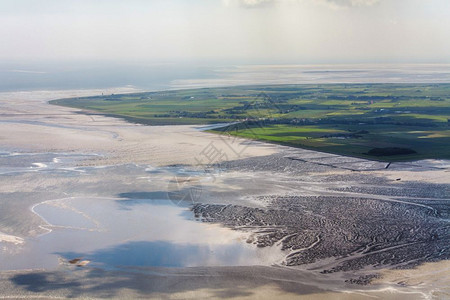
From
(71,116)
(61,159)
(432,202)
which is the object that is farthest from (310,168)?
(71,116)

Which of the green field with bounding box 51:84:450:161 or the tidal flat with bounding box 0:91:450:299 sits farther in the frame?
the green field with bounding box 51:84:450:161

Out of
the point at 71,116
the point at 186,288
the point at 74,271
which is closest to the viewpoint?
the point at 186,288

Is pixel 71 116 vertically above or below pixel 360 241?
above

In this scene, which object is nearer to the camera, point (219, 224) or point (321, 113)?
point (219, 224)

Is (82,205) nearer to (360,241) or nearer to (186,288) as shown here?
(186,288)

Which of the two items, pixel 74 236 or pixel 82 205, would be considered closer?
pixel 74 236

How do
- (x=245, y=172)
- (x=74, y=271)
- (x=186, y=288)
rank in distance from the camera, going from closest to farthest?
(x=186, y=288) < (x=74, y=271) < (x=245, y=172)
